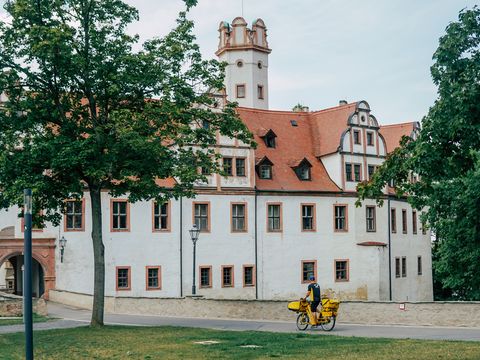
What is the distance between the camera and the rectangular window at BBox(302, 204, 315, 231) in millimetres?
46666

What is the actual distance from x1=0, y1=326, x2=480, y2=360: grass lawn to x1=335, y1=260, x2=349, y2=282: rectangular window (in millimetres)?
25646

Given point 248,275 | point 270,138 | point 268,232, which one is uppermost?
point 270,138

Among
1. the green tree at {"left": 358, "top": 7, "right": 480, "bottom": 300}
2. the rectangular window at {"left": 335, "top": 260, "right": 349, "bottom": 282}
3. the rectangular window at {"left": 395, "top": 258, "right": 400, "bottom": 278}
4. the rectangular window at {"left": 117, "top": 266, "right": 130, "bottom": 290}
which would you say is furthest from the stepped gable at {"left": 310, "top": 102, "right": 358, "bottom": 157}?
the green tree at {"left": 358, "top": 7, "right": 480, "bottom": 300}

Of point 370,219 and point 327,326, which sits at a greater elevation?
point 370,219

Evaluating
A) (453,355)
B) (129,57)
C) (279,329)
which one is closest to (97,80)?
(129,57)

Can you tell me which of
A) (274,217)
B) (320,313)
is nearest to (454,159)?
(320,313)

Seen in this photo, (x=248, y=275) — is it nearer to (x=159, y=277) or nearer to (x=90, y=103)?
(x=159, y=277)

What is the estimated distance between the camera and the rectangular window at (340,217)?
47594 millimetres

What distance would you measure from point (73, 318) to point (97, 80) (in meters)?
10.8

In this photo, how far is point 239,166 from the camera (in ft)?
147

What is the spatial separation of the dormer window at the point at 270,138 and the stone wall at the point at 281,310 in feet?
55.4

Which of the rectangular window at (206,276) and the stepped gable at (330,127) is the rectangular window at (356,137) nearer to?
the stepped gable at (330,127)

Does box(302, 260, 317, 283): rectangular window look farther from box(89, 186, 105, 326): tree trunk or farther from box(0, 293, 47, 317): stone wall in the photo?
box(89, 186, 105, 326): tree trunk

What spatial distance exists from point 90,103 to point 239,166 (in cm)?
2064
